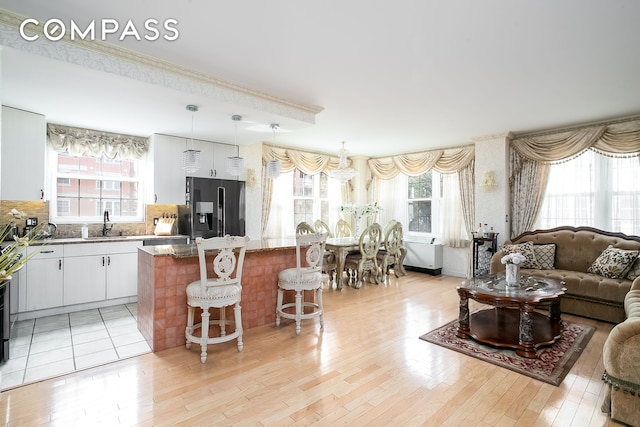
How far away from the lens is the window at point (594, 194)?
15.3ft

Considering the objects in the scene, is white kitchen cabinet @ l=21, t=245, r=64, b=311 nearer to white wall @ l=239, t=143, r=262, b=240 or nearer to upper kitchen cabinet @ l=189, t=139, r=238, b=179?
upper kitchen cabinet @ l=189, t=139, r=238, b=179

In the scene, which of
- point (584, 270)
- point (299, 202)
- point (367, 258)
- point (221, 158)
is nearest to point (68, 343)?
point (221, 158)

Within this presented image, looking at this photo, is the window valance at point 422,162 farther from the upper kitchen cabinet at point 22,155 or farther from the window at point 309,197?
the upper kitchen cabinet at point 22,155

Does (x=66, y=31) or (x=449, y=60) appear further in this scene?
(x=449, y=60)

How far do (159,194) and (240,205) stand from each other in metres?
1.27

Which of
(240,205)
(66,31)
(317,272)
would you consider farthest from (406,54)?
(240,205)

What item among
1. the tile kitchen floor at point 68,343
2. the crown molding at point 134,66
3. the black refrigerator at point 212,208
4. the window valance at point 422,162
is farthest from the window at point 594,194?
the tile kitchen floor at point 68,343

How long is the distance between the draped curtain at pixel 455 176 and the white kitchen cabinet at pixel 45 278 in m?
6.34

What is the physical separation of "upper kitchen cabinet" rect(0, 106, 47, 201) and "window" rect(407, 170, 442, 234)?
660 cm

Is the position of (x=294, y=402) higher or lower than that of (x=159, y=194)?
lower

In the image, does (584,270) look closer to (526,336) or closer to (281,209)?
(526,336)

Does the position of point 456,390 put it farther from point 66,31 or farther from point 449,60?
point 66,31

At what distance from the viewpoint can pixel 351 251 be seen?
621 cm

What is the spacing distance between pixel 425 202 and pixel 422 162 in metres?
0.92
